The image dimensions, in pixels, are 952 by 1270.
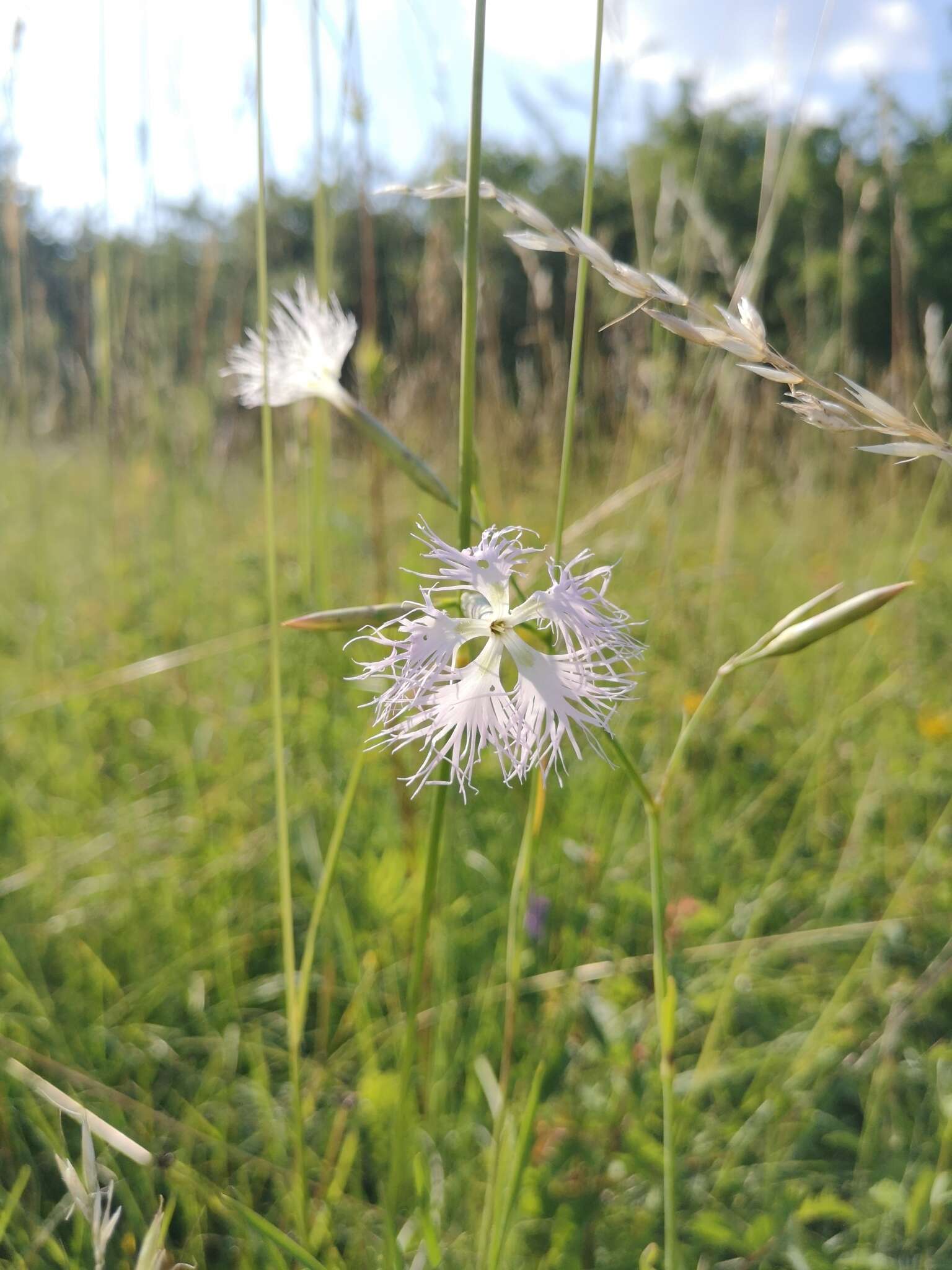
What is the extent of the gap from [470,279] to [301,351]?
0.36m

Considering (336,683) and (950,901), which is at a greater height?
(336,683)

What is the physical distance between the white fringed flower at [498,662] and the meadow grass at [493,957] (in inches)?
13.6

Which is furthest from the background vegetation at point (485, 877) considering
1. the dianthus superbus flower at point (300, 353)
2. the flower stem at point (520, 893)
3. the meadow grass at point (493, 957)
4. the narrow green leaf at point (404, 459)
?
the narrow green leaf at point (404, 459)

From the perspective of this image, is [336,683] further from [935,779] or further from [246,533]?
[246,533]

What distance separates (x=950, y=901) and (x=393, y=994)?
82 centimetres

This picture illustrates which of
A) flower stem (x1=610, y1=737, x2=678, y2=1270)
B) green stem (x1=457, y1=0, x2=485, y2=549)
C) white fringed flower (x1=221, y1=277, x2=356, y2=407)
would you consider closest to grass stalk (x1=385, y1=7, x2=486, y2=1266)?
green stem (x1=457, y1=0, x2=485, y2=549)

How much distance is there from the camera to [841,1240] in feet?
3.03

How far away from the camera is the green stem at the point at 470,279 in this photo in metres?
0.47

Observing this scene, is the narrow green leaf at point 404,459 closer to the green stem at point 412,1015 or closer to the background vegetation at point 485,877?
the green stem at point 412,1015

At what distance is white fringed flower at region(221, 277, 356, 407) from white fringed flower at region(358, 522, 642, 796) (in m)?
0.30

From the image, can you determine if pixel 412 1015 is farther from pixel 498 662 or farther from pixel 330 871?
pixel 498 662

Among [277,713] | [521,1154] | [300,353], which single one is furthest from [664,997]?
[300,353]

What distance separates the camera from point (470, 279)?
51 cm

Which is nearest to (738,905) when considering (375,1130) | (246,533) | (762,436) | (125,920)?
(375,1130)
